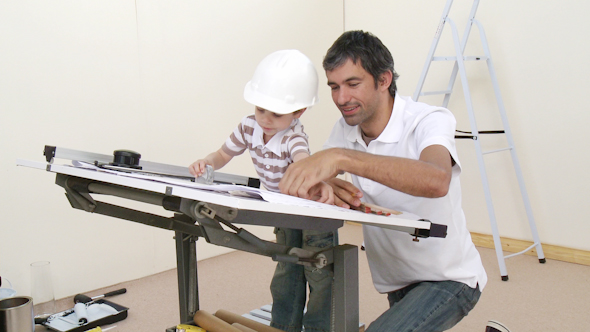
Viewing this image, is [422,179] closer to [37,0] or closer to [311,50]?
[37,0]

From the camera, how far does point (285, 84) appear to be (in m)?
1.46

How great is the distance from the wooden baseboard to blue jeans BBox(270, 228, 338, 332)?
2.16m

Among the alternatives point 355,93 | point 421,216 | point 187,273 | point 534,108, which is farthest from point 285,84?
point 534,108

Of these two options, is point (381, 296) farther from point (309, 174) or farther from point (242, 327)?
point (309, 174)

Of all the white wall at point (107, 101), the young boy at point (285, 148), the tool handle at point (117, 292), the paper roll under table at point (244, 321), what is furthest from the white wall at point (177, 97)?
the paper roll under table at point (244, 321)

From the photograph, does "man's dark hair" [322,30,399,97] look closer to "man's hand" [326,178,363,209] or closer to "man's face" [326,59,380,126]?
"man's face" [326,59,380,126]

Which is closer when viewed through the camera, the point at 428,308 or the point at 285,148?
the point at 428,308

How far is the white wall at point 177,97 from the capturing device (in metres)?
2.52

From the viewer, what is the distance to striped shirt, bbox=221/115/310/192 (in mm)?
1620

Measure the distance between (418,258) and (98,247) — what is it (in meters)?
1.98

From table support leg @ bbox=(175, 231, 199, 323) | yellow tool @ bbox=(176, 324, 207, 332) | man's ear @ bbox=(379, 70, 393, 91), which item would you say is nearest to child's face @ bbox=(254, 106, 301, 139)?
man's ear @ bbox=(379, 70, 393, 91)

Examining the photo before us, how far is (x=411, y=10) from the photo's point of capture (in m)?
3.80

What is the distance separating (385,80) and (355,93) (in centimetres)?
13

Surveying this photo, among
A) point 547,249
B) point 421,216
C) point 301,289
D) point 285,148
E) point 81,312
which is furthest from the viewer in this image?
point 547,249
